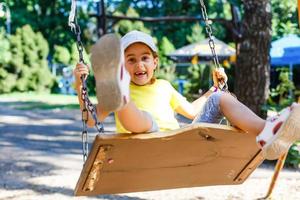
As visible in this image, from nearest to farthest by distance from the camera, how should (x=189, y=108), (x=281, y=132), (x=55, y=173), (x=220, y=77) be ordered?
1. (x=281, y=132)
2. (x=220, y=77)
3. (x=189, y=108)
4. (x=55, y=173)

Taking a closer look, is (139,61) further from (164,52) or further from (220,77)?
(164,52)

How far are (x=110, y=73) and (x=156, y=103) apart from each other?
2.93 ft

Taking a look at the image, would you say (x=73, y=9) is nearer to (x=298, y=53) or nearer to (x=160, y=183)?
(x=160, y=183)

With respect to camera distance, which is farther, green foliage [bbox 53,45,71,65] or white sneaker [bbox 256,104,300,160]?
green foliage [bbox 53,45,71,65]

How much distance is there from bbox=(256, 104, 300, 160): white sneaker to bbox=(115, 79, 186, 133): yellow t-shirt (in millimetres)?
709

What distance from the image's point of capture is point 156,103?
2979mm

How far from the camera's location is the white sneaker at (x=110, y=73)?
2104 millimetres

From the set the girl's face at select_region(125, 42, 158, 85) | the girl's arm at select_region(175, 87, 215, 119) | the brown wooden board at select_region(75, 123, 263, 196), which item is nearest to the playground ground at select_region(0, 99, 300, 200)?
the girl's arm at select_region(175, 87, 215, 119)

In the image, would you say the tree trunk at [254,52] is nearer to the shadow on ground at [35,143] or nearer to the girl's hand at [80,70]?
the shadow on ground at [35,143]

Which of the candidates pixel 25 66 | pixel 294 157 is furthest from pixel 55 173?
pixel 25 66

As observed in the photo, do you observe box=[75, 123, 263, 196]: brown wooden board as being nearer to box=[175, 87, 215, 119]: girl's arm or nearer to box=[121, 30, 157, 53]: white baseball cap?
box=[175, 87, 215, 119]: girl's arm

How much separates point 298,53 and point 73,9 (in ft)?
30.6

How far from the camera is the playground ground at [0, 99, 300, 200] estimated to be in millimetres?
4887

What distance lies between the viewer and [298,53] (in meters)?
11.4
